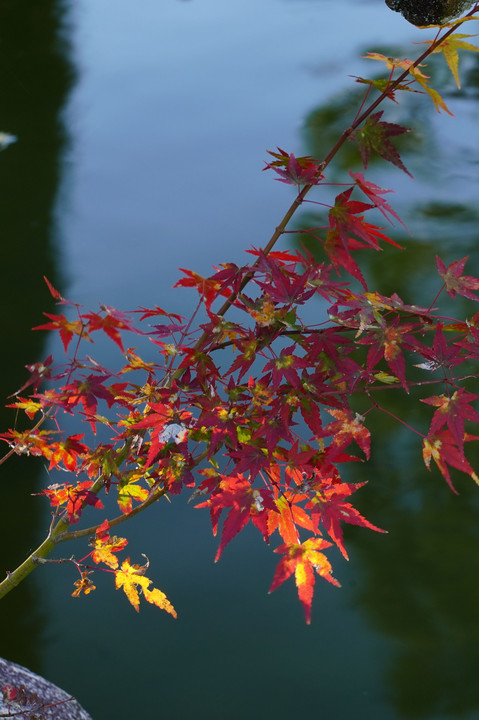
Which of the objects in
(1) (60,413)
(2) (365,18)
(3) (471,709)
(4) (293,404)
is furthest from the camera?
(2) (365,18)

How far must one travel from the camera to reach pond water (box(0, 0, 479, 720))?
1383 millimetres

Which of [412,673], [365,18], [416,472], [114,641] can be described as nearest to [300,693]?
[412,673]

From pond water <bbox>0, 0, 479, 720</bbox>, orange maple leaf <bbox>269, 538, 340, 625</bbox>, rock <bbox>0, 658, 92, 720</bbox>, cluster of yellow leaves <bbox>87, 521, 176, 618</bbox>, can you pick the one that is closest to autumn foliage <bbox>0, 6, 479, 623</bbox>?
orange maple leaf <bbox>269, 538, 340, 625</bbox>

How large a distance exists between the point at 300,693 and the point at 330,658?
0.10 metres

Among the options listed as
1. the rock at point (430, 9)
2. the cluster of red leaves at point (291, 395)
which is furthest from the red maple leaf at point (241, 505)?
the rock at point (430, 9)

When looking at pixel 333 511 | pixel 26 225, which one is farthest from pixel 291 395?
pixel 26 225

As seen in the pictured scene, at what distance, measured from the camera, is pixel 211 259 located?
2590 mm

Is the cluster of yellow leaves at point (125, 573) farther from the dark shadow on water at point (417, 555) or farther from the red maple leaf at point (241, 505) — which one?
the dark shadow on water at point (417, 555)

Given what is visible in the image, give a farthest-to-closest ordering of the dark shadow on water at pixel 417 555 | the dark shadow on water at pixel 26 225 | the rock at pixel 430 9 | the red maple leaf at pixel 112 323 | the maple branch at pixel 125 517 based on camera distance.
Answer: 1. the rock at pixel 430 9
2. the dark shadow on water at pixel 26 225
3. the dark shadow on water at pixel 417 555
4. the maple branch at pixel 125 517
5. the red maple leaf at pixel 112 323

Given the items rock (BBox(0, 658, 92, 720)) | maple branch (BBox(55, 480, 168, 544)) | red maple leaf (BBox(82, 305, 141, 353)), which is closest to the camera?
red maple leaf (BBox(82, 305, 141, 353))

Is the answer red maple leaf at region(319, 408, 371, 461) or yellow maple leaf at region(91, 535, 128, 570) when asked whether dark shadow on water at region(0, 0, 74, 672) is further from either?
red maple leaf at region(319, 408, 371, 461)

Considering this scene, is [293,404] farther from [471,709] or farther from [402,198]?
[402,198]

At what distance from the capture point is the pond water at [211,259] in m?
1.38

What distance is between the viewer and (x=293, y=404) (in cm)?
80
